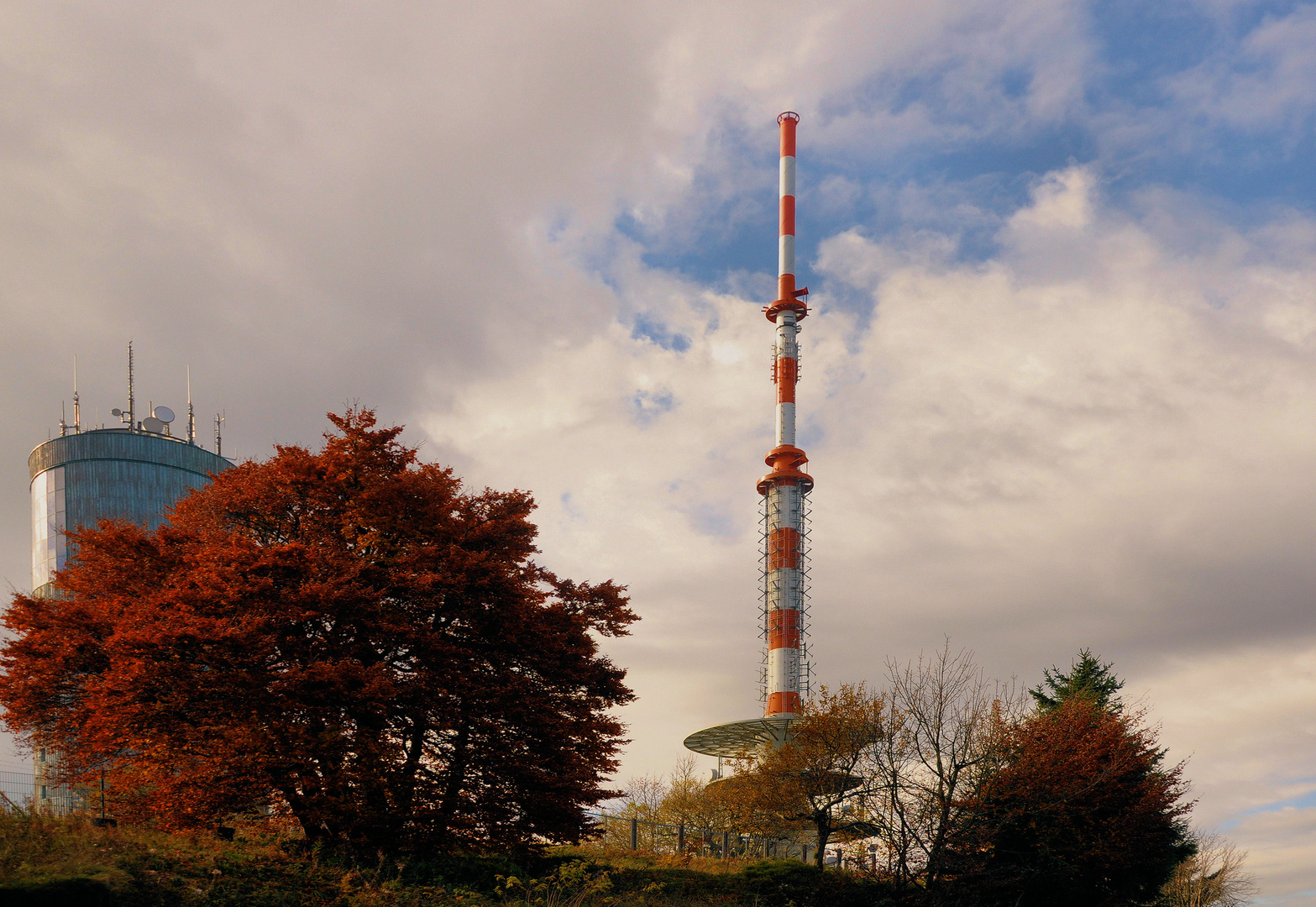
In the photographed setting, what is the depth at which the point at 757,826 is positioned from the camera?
32656mm

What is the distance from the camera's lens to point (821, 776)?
27.2 m

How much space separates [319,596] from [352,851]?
520cm

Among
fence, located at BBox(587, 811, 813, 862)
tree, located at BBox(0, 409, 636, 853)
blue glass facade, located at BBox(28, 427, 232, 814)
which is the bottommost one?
fence, located at BBox(587, 811, 813, 862)

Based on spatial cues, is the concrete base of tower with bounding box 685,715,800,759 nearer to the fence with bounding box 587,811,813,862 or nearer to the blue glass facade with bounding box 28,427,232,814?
the fence with bounding box 587,811,813,862

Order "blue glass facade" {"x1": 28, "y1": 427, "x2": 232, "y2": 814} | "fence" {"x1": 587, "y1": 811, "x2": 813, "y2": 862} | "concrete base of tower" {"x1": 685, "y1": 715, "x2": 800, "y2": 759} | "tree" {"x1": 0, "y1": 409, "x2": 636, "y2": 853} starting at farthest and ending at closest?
1. "blue glass facade" {"x1": 28, "y1": 427, "x2": 232, "y2": 814}
2. "concrete base of tower" {"x1": 685, "y1": 715, "x2": 800, "y2": 759}
3. "fence" {"x1": 587, "y1": 811, "x2": 813, "y2": 862}
4. "tree" {"x1": 0, "y1": 409, "x2": 636, "y2": 853}

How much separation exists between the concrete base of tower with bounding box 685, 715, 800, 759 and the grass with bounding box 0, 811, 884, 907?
70.9ft

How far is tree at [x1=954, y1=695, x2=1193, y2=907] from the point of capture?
2391 centimetres

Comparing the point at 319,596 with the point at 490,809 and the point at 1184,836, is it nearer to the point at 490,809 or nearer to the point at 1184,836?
the point at 490,809

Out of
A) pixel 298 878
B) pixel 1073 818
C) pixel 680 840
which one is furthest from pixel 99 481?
pixel 1073 818

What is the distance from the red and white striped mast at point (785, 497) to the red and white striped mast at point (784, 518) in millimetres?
46

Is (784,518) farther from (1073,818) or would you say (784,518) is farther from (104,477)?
(104,477)

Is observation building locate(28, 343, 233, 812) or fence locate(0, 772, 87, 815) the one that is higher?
observation building locate(28, 343, 233, 812)

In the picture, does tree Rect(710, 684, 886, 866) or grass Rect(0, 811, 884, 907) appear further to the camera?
tree Rect(710, 684, 886, 866)

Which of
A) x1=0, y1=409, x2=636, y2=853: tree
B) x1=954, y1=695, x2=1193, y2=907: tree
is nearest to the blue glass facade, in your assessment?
x1=0, y1=409, x2=636, y2=853: tree
